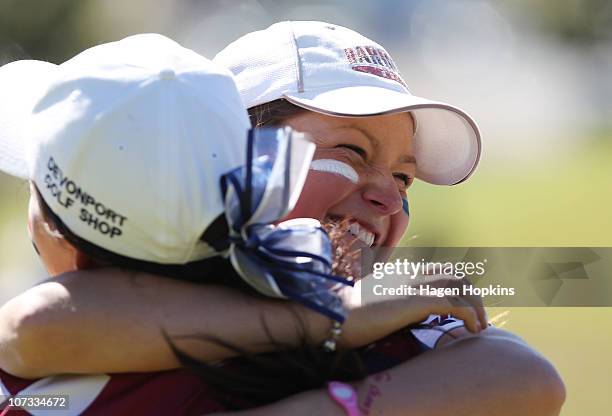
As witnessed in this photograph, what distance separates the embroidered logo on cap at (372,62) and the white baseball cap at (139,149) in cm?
53

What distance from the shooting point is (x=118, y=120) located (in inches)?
A: 42.0

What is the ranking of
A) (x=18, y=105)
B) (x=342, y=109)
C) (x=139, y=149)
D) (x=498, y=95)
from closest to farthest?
(x=139, y=149)
(x=18, y=105)
(x=342, y=109)
(x=498, y=95)

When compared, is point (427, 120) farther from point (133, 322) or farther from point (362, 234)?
point (133, 322)

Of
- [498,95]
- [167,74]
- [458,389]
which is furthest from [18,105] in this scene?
[498,95]

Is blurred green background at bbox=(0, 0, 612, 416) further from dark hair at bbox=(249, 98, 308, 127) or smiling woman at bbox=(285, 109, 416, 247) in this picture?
dark hair at bbox=(249, 98, 308, 127)

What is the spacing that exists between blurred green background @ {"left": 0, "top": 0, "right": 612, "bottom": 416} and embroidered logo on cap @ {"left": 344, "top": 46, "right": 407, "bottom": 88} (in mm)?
293

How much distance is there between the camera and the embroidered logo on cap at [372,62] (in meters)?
1.65

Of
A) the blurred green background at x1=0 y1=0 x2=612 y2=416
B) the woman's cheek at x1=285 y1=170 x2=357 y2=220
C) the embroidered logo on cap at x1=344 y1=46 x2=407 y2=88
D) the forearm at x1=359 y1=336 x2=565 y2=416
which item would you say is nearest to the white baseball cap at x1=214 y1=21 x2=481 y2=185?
the embroidered logo on cap at x1=344 y1=46 x2=407 y2=88

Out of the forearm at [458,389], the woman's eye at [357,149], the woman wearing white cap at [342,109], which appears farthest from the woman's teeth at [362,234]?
the forearm at [458,389]

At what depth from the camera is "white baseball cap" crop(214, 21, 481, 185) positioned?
1.55 metres

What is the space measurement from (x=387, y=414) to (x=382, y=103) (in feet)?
1.97

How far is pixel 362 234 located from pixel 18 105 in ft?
1.84

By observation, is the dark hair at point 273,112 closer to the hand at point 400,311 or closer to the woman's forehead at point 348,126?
the woman's forehead at point 348,126

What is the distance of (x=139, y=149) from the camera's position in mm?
Answer: 1054
